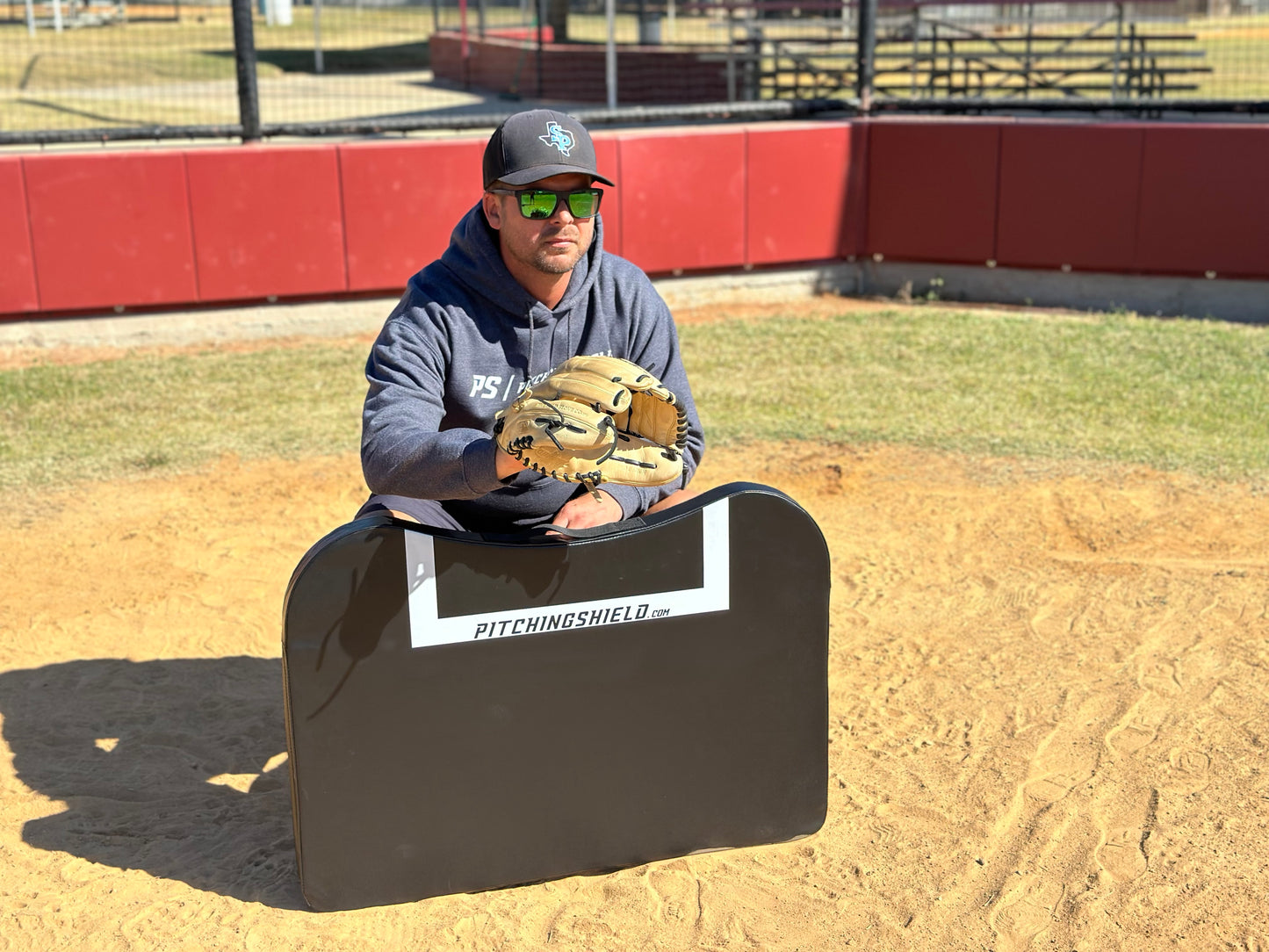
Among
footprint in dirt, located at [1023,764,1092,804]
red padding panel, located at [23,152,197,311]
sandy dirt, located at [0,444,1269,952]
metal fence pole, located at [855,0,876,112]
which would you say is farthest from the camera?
metal fence pole, located at [855,0,876,112]

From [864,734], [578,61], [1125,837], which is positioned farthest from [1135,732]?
[578,61]

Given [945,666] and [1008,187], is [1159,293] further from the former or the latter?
[945,666]

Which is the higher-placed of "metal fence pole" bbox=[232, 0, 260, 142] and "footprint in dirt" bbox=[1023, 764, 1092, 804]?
"metal fence pole" bbox=[232, 0, 260, 142]

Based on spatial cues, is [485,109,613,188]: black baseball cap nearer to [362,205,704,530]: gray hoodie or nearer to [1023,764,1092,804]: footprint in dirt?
[362,205,704,530]: gray hoodie

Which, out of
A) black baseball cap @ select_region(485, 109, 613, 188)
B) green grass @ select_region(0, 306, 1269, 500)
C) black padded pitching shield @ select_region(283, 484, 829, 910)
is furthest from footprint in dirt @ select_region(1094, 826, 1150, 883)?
green grass @ select_region(0, 306, 1269, 500)

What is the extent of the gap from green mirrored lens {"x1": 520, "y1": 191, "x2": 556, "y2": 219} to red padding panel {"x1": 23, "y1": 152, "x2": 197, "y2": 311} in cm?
611

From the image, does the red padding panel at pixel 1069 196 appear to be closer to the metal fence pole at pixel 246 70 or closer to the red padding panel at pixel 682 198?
the red padding panel at pixel 682 198

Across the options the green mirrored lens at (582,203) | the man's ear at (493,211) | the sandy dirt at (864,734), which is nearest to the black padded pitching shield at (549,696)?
the sandy dirt at (864,734)

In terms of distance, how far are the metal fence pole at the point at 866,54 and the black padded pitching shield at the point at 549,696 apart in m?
8.13

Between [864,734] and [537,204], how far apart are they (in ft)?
6.31

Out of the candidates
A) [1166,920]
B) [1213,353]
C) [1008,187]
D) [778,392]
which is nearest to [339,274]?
[778,392]

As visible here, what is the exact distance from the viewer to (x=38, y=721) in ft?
13.9

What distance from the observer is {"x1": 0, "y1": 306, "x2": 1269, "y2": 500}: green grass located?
22.2 feet

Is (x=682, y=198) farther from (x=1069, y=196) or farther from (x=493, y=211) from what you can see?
(x=493, y=211)
